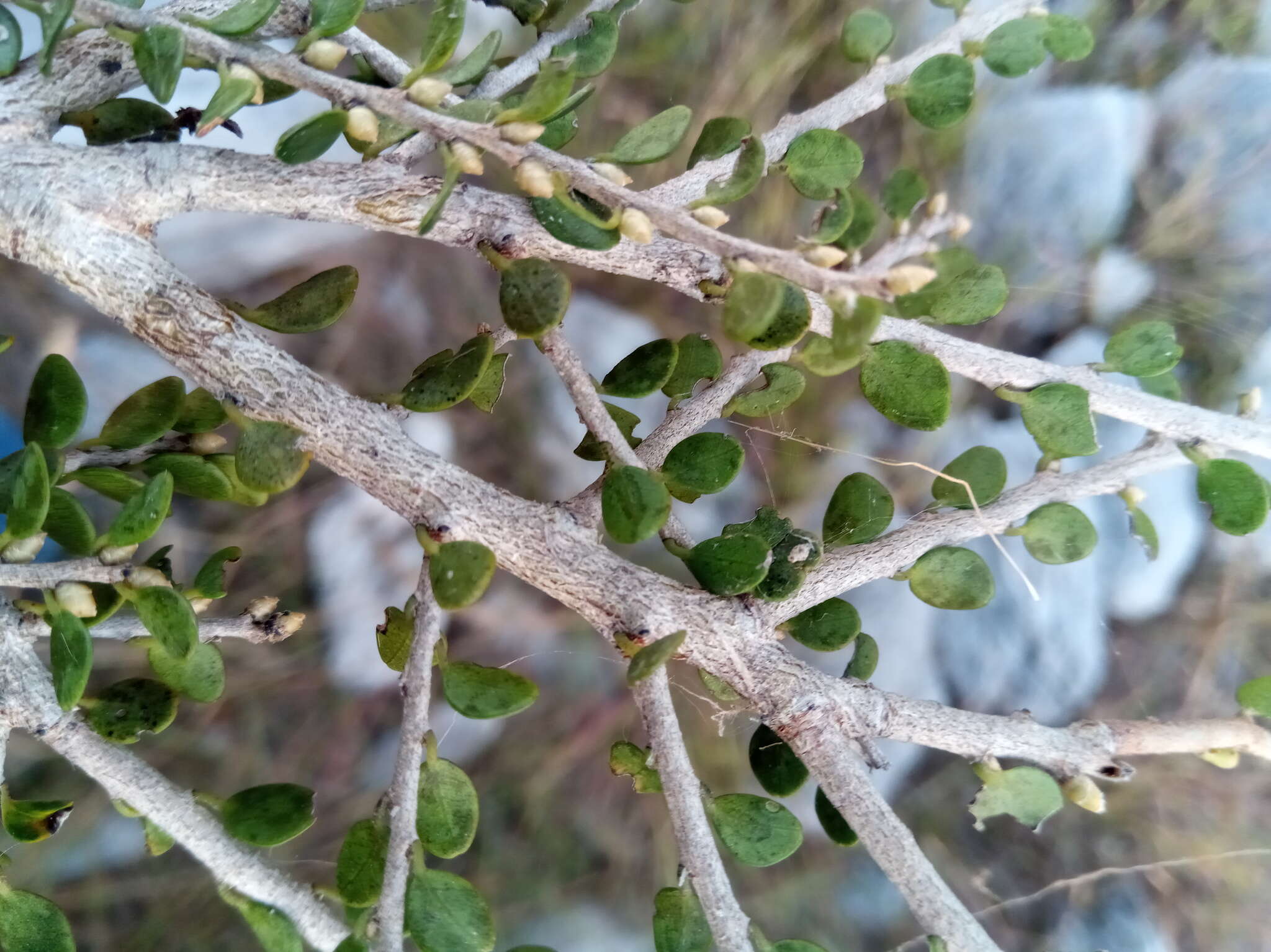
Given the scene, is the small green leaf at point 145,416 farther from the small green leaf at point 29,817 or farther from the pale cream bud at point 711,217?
the pale cream bud at point 711,217

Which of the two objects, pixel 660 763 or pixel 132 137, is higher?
pixel 132 137

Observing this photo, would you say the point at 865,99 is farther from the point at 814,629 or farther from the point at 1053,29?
the point at 814,629

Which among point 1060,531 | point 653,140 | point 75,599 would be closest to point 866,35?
point 653,140

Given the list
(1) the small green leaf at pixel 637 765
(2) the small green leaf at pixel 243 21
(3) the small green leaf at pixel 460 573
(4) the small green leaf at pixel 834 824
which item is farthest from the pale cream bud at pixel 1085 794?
(2) the small green leaf at pixel 243 21

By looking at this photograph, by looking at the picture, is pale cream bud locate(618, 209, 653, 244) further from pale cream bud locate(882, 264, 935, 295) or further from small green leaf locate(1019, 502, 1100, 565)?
small green leaf locate(1019, 502, 1100, 565)

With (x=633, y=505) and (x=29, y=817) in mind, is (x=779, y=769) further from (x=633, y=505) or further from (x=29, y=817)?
(x=29, y=817)

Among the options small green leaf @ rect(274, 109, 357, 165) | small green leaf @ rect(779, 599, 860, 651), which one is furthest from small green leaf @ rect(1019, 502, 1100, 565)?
small green leaf @ rect(274, 109, 357, 165)

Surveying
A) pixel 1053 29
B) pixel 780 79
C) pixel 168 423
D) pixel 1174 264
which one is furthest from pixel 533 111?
pixel 1174 264
